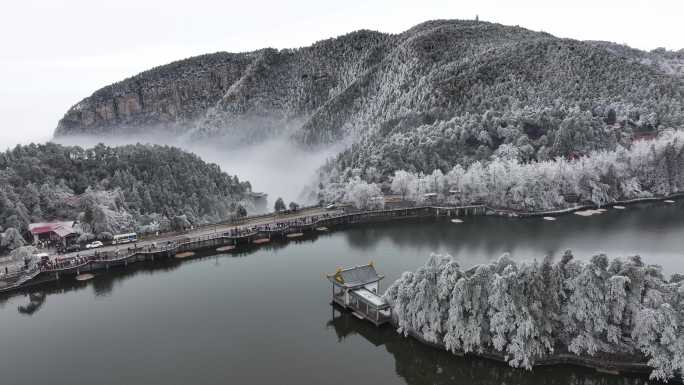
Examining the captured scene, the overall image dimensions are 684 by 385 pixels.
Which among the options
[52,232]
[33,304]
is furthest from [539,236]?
[52,232]

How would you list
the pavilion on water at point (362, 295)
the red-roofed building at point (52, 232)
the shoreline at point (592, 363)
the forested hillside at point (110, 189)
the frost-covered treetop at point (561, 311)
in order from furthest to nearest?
the forested hillside at point (110, 189)
the red-roofed building at point (52, 232)
the pavilion on water at point (362, 295)
the shoreline at point (592, 363)
the frost-covered treetop at point (561, 311)

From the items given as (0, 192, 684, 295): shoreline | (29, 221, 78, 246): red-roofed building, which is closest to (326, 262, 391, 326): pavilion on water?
(0, 192, 684, 295): shoreline

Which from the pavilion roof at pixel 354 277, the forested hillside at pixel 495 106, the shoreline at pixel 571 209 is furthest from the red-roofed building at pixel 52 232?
the shoreline at pixel 571 209

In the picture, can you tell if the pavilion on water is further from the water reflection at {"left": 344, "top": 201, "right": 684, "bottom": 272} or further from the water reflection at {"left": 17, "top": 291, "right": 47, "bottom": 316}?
the water reflection at {"left": 17, "top": 291, "right": 47, "bottom": 316}

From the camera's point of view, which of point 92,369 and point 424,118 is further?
point 424,118

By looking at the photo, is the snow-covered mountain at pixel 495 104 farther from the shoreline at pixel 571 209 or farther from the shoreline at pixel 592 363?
the shoreline at pixel 592 363

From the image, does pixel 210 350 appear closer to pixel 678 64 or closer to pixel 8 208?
pixel 8 208

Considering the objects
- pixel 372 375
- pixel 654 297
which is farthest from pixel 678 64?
pixel 372 375
